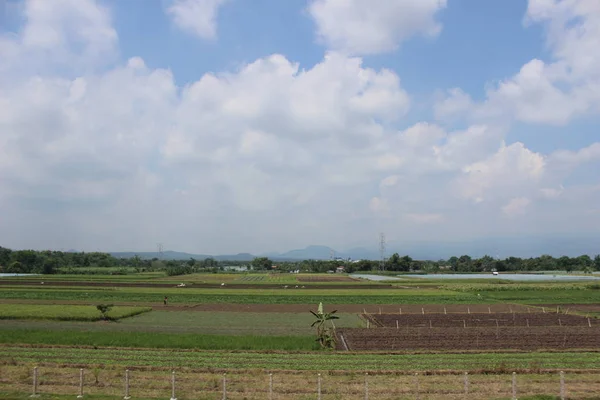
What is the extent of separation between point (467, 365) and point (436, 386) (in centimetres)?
582

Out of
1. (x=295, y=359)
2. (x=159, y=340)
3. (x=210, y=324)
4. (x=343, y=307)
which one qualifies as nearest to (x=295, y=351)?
(x=295, y=359)

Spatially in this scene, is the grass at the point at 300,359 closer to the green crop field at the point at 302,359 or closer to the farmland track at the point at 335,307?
the green crop field at the point at 302,359

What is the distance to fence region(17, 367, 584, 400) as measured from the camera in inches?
769

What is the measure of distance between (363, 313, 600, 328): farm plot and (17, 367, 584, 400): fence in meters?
20.0

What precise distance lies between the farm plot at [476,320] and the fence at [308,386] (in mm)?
20036

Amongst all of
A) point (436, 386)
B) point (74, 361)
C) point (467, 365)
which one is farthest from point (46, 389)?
point (467, 365)

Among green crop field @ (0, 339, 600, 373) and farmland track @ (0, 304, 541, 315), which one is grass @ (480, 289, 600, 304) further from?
green crop field @ (0, 339, 600, 373)

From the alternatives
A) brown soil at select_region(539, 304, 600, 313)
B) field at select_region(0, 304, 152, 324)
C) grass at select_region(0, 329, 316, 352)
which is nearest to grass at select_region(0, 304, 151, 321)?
field at select_region(0, 304, 152, 324)

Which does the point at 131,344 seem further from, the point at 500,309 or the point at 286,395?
the point at 500,309

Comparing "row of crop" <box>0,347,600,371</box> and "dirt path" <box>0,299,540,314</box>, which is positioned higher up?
"row of crop" <box>0,347,600,371</box>

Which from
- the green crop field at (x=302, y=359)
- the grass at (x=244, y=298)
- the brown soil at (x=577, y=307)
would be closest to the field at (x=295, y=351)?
the green crop field at (x=302, y=359)

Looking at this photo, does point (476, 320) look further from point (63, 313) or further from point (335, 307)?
point (63, 313)

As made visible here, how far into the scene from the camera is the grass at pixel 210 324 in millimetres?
39312

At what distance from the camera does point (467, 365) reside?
26625 mm
